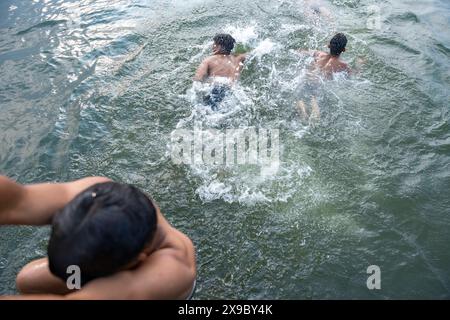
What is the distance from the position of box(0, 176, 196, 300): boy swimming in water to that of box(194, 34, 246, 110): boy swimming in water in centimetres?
324

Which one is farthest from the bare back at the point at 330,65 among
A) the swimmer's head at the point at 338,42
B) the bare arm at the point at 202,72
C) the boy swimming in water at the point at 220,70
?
the bare arm at the point at 202,72

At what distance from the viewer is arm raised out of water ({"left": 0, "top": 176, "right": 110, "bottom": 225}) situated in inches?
75.6

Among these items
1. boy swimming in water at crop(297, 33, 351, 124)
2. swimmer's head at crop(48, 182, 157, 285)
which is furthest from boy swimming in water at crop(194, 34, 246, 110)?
swimmer's head at crop(48, 182, 157, 285)

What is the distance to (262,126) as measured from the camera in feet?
15.7

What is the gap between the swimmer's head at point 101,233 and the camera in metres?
1.61

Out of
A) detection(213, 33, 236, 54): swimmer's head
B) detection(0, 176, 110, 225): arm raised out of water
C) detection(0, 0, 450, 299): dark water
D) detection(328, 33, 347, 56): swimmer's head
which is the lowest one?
detection(0, 0, 450, 299): dark water

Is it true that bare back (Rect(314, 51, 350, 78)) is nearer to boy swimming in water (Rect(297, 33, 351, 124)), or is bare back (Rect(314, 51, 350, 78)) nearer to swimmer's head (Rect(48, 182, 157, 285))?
boy swimming in water (Rect(297, 33, 351, 124))

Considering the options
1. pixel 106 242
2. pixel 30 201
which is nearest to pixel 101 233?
pixel 106 242

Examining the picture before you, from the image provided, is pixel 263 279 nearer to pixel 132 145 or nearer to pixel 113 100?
pixel 132 145

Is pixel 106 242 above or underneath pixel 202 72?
above

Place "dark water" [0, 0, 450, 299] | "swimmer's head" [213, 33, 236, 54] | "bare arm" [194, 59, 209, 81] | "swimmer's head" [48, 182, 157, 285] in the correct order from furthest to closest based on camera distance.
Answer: "swimmer's head" [213, 33, 236, 54] < "bare arm" [194, 59, 209, 81] < "dark water" [0, 0, 450, 299] < "swimmer's head" [48, 182, 157, 285]

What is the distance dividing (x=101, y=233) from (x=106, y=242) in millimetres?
44

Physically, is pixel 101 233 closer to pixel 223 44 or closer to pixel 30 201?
pixel 30 201

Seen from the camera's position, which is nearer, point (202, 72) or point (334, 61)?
point (202, 72)
